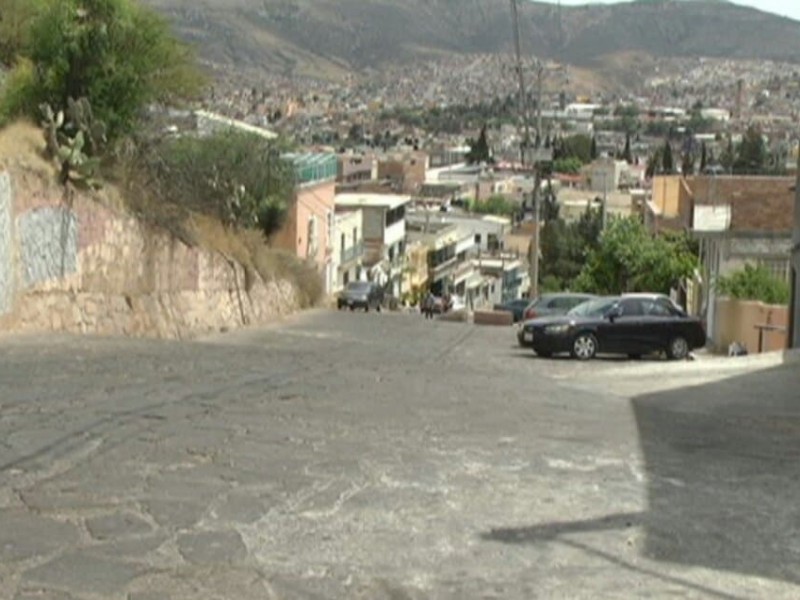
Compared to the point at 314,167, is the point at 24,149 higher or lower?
lower

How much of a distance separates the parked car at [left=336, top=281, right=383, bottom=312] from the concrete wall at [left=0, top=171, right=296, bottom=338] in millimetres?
20229

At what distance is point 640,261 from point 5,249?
119 ft

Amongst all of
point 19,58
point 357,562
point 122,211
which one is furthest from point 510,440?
point 19,58

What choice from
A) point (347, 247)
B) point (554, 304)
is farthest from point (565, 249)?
point (554, 304)

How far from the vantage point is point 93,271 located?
23.0 meters

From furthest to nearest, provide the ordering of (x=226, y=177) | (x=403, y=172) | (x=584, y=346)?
(x=403, y=172) → (x=226, y=177) → (x=584, y=346)

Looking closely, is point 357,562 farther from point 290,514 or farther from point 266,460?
point 266,460

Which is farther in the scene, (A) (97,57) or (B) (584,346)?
(B) (584,346)

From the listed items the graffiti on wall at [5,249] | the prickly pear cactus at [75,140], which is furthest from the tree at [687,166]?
the graffiti on wall at [5,249]

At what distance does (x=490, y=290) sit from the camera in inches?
3807

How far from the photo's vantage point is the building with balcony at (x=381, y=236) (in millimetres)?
82688

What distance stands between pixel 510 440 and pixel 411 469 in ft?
6.55

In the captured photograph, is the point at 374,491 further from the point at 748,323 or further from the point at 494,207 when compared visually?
the point at 494,207

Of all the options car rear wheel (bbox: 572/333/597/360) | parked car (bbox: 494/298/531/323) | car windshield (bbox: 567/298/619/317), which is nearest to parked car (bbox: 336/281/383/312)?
parked car (bbox: 494/298/531/323)
